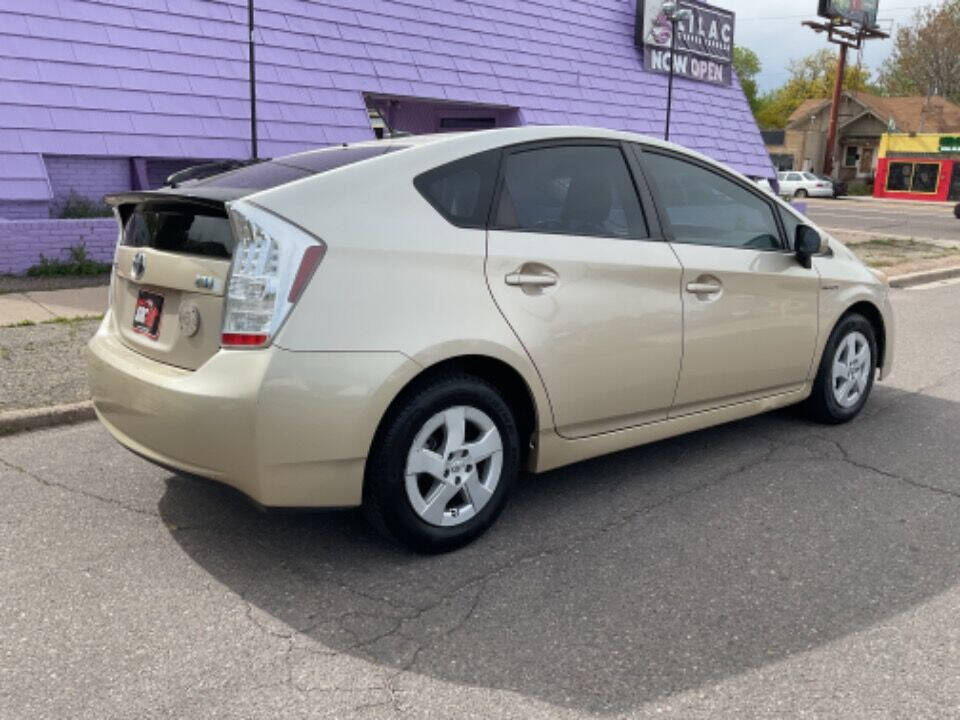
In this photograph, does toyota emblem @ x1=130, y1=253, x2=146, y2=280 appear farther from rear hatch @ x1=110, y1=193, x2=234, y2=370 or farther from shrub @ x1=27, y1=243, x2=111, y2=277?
shrub @ x1=27, y1=243, x2=111, y2=277

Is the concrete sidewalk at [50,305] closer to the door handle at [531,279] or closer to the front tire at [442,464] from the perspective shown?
the front tire at [442,464]

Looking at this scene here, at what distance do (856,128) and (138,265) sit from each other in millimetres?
60471

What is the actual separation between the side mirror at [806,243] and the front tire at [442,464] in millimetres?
2036

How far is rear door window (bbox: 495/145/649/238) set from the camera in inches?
139

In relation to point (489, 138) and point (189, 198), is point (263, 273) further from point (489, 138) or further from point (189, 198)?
point (489, 138)

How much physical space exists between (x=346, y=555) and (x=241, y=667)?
2.54 ft

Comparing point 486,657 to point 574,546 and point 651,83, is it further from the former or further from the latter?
point 651,83

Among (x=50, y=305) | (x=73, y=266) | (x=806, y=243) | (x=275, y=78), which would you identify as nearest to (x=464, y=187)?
(x=806, y=243)

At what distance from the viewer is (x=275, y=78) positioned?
11.6 m

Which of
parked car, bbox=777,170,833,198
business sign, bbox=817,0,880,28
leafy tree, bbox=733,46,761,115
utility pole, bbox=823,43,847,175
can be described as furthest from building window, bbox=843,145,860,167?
leafy tree, bbox=733,46,761,115

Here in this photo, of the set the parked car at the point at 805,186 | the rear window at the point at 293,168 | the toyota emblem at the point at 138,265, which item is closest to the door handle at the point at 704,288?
the rear window at the point at 293,168

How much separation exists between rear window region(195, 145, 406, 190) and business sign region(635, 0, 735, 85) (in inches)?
545

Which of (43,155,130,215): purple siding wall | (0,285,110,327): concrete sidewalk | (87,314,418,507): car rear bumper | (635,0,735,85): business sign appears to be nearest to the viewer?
(87,314,418,507): car rear bumper

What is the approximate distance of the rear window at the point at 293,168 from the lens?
3.26 meters
